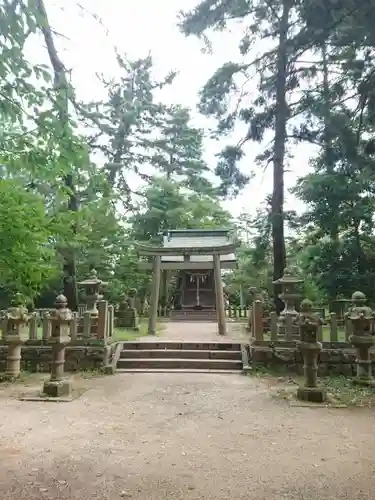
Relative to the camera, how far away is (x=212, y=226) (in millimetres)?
22203

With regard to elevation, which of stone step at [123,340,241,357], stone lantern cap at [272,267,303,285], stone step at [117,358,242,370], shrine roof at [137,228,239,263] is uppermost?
shrine roof at [137,228,239,263]

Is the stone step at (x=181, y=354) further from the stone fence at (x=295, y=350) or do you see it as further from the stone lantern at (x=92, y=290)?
the stone lantern at (x=92, y=290)

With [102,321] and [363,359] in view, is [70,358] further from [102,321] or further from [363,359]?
[363,359]

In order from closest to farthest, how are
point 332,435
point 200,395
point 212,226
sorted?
point 332,435 < point 200,395 < point 212,226

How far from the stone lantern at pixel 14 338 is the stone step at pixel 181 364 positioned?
6.94 feet

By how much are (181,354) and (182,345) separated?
1.31 feet

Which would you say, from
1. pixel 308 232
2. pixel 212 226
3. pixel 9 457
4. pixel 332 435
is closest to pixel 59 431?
pixel 9 457

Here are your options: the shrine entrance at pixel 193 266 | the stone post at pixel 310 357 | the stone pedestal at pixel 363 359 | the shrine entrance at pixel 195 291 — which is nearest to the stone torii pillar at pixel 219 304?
the shrine entrance at pixel 193 266

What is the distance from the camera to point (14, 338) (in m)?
7.54

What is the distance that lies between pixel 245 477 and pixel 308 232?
10.4 metres

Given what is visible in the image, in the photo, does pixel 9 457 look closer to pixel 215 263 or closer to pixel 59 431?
pixel 59 431

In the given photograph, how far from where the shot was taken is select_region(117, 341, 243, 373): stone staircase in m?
8.50

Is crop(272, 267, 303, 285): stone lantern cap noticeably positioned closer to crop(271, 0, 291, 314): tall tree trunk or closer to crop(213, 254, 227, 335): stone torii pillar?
crop(271, 0, 291, 314): tall tree trunk

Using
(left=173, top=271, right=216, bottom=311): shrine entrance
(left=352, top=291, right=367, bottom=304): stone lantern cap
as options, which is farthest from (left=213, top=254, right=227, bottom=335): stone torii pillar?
(left=173, top=271, right=216, bottom=311): shrine entrance
